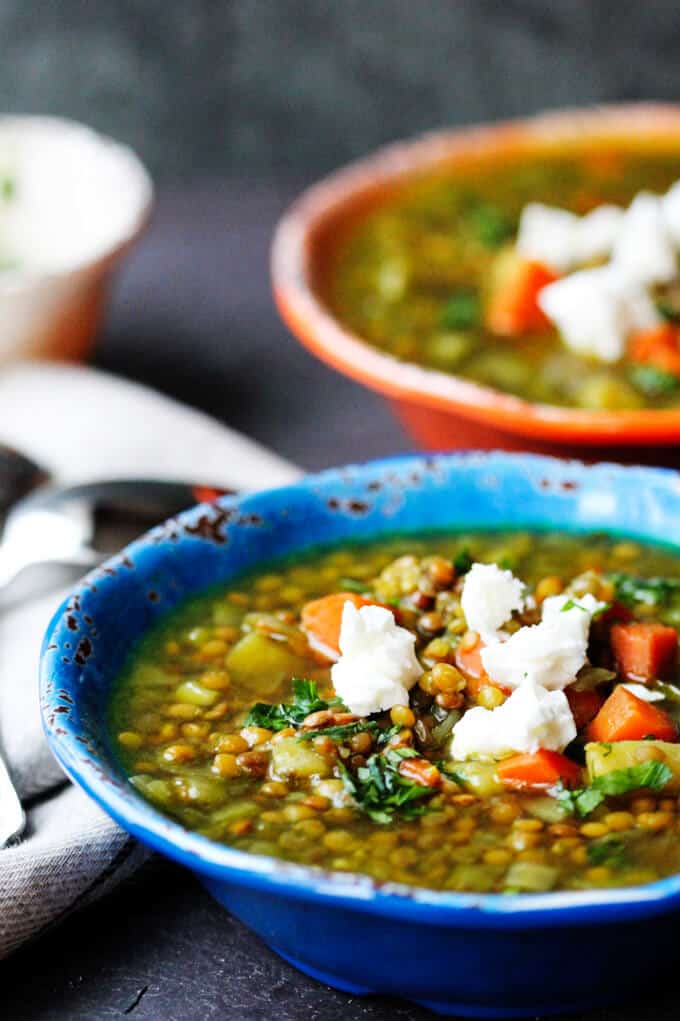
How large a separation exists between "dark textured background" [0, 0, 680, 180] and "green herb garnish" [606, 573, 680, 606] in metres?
4.80

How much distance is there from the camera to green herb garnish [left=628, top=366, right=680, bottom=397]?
370 centimetres

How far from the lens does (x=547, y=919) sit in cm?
193

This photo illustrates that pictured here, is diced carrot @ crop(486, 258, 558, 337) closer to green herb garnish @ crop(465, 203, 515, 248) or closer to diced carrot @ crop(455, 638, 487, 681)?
green herb garnish @ crop(465, 203, 515, 248)

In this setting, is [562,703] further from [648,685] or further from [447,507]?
[447,507]

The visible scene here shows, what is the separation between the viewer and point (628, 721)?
234 cm

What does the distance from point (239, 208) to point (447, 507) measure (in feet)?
9.99

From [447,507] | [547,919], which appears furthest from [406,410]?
[547,919]

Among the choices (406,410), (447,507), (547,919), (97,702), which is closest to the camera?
(547,919)

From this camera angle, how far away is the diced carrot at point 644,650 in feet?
8.35

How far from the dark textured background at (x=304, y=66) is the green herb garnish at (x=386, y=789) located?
5.35 m

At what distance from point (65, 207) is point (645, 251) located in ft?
6.87

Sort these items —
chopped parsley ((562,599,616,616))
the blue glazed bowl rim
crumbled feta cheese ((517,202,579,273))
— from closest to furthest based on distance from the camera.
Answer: the blue glazed bowl rim < chopped parsley ((562,599,616,616)) < crumbled feta cheese ((517,202,579,273))

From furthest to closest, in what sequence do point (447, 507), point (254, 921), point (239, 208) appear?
1. point (239, 208)
2. point (447, 507)
3. point (254, 921)

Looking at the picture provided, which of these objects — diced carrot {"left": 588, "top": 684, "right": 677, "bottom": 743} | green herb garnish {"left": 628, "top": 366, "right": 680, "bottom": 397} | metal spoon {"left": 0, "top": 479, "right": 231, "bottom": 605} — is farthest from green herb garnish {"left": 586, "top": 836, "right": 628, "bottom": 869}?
green herb garnish {"left": 628, "top": 366, "right": 680, "bottom": 397}
